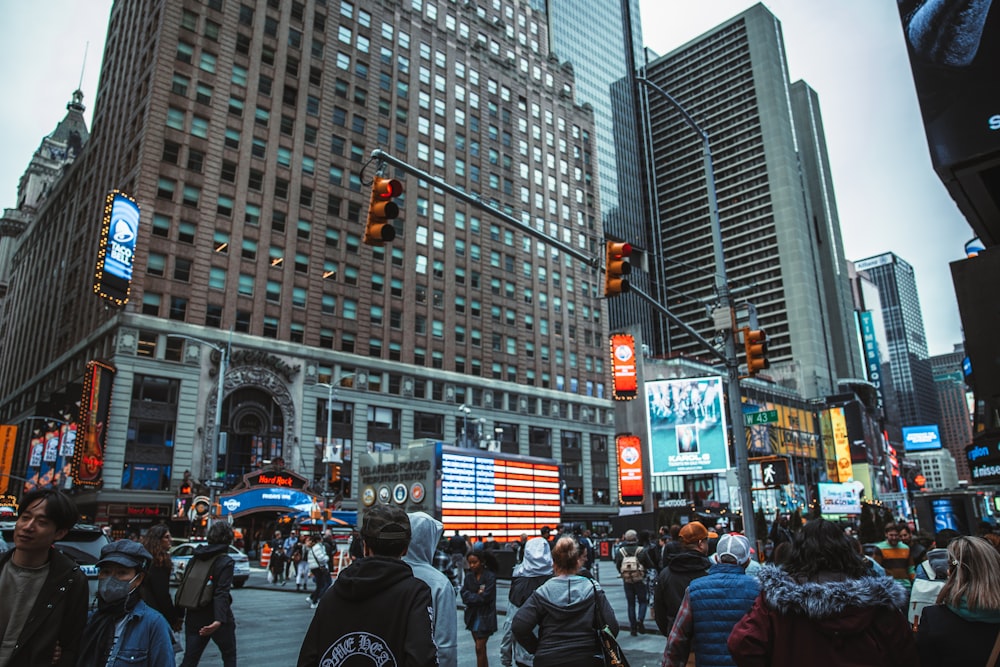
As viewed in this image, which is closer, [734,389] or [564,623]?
[564,623]

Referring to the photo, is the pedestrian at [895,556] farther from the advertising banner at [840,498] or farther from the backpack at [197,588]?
the advertising banner at [840,498]

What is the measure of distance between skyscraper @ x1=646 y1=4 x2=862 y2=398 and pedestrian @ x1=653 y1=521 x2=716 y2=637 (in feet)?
409

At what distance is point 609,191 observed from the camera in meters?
147

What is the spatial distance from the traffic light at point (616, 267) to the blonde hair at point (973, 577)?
969 centimetres

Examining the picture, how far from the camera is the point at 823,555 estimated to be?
12.4 ft

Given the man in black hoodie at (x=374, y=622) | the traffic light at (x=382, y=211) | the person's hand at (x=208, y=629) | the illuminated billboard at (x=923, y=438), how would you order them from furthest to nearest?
1. the illuminated billboard at (x=923, y=438)
2. the traffic light at (x=382, y=211)
3. the person's hand at (x=208, y=629)
4. the man in black hoodie at (x=374, y=622)

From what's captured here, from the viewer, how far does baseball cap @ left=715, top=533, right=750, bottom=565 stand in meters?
5.51

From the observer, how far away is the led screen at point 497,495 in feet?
103

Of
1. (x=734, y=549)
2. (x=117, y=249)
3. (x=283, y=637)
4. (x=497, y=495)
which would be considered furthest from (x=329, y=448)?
(x=734, y=549)

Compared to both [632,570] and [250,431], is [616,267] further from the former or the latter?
[250,431]

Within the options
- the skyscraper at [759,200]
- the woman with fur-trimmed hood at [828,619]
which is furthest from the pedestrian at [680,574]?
the skyscraper at [759,200]

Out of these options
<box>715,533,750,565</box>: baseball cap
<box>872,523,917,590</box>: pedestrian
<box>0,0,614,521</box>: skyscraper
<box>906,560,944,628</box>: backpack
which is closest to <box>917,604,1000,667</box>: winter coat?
<box>715,533,750,565</box>: baseball cap

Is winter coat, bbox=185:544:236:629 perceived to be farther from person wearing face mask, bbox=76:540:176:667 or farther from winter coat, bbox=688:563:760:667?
winter coat, bbox=688:563:760:667

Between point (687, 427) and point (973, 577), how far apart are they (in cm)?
5459
